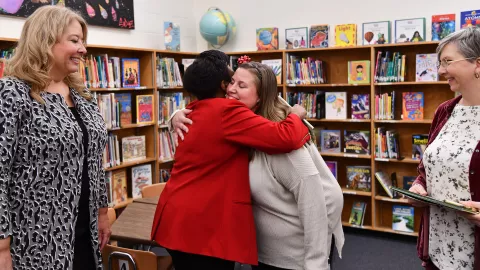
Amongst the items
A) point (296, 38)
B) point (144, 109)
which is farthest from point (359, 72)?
point (144, 109)

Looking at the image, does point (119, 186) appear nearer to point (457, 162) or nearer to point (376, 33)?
point (376, 33)

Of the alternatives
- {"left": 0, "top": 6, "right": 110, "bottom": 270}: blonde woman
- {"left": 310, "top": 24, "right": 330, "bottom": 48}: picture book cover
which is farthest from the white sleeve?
{"left": 310, "top": 24, "right": 330, "bottom": 48}: picture book cover

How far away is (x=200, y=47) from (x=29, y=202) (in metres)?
4.59

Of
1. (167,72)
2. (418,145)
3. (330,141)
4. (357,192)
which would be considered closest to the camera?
(418,145)

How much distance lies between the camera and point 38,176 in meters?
1.57

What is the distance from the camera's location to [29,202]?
1562mm

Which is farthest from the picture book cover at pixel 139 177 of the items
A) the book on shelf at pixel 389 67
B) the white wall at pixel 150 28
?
the book on shelf at pixel 389 67

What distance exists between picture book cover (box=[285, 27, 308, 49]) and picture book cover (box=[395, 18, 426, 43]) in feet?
3.26

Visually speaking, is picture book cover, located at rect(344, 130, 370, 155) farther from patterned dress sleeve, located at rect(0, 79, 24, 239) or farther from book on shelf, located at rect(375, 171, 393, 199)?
patterned dress sleeve, located at rect(0, 79, 24, 239)

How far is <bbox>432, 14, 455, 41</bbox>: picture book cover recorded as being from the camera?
4.34 metres

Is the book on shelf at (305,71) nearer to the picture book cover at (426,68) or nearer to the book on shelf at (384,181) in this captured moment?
the picture book cover at (426,68)

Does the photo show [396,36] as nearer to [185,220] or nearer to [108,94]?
[108,94]

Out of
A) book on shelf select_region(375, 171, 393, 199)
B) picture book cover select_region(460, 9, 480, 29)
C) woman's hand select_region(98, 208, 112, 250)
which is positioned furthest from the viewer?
book on shelf select_region(375, 171, 393, 199)

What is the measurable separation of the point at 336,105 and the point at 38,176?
3780 mm
